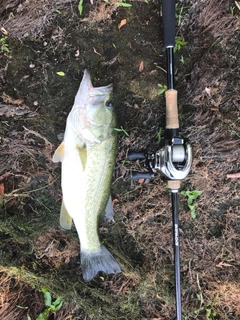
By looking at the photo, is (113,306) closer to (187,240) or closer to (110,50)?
(187,240)

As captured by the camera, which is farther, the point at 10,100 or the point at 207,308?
the point at 207,308

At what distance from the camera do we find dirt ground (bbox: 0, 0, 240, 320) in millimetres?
2955

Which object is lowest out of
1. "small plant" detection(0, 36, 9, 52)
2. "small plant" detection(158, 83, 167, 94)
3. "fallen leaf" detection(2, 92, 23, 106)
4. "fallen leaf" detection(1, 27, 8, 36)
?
"fallen leaf" detection(2, 92, 23, 106)

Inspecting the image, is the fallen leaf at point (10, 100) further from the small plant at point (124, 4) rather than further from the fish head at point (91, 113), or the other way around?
the small plant at point (124, 4)

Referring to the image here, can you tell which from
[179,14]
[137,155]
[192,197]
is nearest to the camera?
[137,155]

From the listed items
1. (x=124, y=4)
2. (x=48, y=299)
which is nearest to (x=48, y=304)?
(x=48, y=299)

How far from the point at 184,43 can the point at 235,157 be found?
3.65 feet

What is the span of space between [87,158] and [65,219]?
589 mm

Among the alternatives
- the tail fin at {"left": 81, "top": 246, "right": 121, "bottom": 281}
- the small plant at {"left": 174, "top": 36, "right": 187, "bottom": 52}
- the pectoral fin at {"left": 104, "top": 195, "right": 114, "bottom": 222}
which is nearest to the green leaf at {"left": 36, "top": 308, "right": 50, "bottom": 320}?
the tail fin at {"left": 81, "top": 246, "right": 121, "bottom": 281}

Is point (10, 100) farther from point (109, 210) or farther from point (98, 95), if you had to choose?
point (109, 210)

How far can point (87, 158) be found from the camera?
2.66 metres

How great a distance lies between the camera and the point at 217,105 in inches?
118

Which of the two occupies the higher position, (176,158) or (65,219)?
(176,158)

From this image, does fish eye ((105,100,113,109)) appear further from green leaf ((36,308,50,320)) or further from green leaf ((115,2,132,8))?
green leaf ((36,308,50,320))
